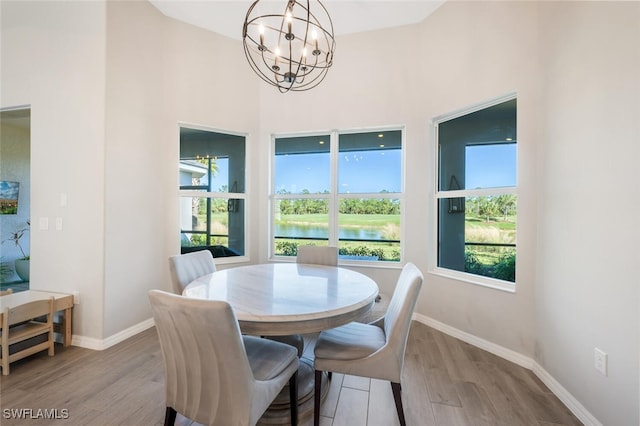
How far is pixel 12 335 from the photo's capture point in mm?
2121

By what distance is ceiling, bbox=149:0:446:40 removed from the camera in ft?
9.60

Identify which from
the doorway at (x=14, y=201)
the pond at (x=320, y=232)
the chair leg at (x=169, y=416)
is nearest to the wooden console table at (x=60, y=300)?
the doorway at (x=14, y=201)

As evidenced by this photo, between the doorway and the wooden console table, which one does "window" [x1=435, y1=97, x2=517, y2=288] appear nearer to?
the wooden console table

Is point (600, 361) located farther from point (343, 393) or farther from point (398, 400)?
point (343, 393)

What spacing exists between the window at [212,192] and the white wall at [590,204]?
3.25 meters

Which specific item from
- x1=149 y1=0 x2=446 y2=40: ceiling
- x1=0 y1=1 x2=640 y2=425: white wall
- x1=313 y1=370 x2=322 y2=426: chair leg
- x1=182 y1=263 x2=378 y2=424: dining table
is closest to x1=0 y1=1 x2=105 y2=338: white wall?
x1=0 y1=1 x2=640 y2=425: white wall

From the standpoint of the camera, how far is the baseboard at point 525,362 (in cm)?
168

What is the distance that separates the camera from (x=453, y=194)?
2.93 metres

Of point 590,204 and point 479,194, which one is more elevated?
point 479,194

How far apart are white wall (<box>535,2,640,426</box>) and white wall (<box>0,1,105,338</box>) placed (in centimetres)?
372

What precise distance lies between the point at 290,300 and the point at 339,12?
3.18 metres

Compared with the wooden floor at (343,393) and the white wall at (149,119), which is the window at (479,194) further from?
the white wall at (149,119)

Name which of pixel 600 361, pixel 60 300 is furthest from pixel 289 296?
pixel 60 300

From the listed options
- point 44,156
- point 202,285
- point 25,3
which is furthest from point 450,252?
point 25,3
